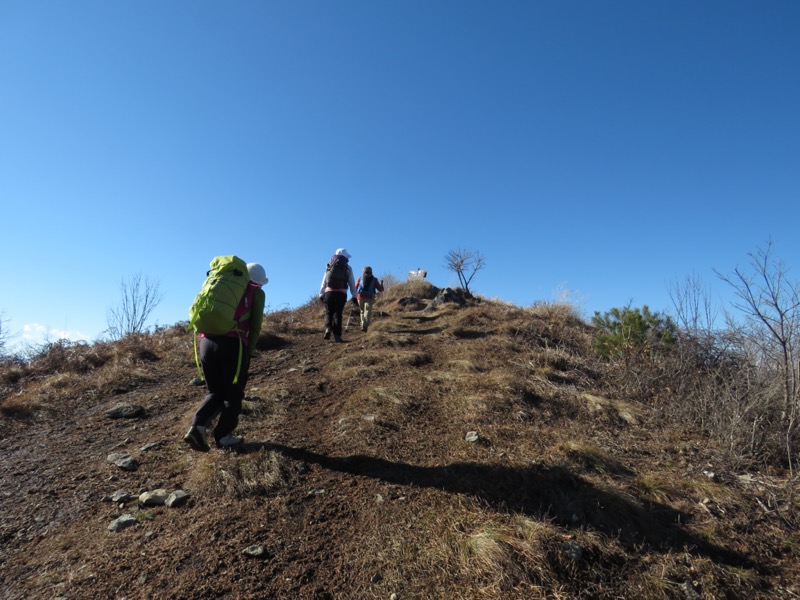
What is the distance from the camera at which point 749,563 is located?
2889 millimetres

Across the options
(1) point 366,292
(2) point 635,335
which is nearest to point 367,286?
(1) point 366,292

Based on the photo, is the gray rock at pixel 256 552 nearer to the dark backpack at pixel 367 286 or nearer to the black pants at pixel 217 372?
the black pants at pixel 217 372

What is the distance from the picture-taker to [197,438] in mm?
3900

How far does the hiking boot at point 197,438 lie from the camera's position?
3.88 meters

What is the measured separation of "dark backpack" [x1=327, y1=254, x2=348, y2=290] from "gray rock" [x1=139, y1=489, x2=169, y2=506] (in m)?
6.32

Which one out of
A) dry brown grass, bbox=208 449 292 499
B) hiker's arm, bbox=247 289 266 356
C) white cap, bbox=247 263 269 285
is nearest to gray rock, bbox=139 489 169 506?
dry brown grass, bbox=208 449 292 499

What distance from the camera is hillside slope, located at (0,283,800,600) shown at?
2625 millimetres

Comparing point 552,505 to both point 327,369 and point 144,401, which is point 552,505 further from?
point 144,401

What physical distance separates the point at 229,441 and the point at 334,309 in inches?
229

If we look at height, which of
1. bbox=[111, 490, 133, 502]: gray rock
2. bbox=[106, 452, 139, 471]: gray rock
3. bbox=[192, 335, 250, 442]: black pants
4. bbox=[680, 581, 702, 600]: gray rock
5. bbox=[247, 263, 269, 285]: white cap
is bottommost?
bbox=[680, 581, 702, 600]: gray rock

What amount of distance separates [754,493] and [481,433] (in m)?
2.38

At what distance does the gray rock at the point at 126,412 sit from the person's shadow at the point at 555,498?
3012 millimetres

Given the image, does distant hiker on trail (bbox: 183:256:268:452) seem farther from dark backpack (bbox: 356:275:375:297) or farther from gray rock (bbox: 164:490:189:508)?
dark backpack (bbox: 356:275:375:297)

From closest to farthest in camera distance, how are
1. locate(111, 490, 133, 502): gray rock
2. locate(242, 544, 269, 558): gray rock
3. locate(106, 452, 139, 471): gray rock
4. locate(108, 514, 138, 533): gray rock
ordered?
locate(242, 544, 269, 558): gray rock, locate(108, 514, 138, 533): gray rock, locate(111, 490, 133, 502): gray rock, locate(106, 452, 139, 471): gray rock
